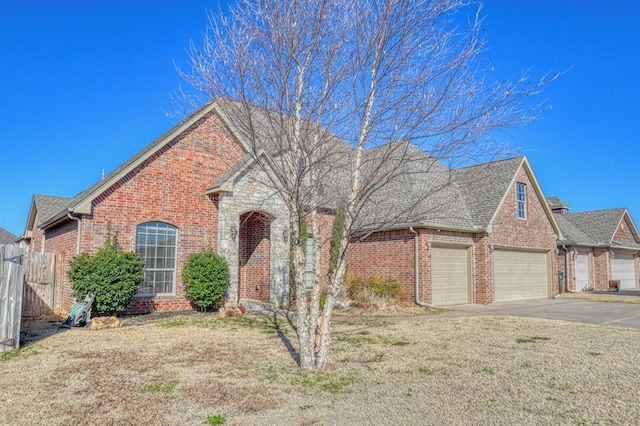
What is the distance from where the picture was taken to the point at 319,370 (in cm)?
714

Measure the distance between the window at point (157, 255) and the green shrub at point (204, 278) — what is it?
56 centimetres

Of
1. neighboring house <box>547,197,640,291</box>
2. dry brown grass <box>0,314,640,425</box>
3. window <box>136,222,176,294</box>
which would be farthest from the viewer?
neighboring house <box>547,197,640,291</box>

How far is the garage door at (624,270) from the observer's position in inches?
1141

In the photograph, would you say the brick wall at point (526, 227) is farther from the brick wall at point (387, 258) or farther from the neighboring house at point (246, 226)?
the brick wall at point (387, 258)

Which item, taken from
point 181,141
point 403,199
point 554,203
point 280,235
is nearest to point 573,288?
point 554,203

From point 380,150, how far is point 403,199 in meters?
8.78

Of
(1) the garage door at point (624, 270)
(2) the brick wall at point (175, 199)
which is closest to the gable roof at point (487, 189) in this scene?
(2) the brick wall at point (175, 199)

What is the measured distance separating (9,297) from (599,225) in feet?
98.4

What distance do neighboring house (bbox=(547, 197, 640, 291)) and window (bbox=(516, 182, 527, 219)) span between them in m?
5.05

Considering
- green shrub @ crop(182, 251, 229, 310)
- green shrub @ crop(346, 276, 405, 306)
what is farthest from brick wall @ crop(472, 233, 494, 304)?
green shrub @ crop(182, 251, 229, 310)

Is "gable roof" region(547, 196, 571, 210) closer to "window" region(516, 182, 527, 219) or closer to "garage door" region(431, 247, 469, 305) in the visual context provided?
"window" region(516, 182, 527, 219)

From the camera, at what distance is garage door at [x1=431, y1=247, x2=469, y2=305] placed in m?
17.0

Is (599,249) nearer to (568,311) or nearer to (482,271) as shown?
(482,271)

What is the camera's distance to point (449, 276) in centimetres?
1772
